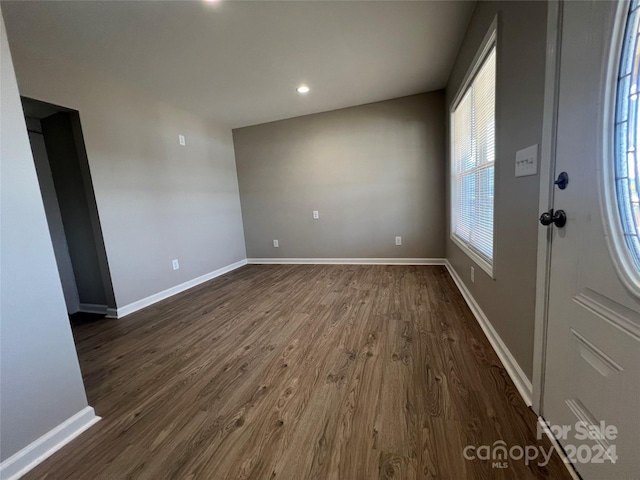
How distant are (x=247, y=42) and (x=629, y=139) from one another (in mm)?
2563

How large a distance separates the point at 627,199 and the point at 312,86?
315cm

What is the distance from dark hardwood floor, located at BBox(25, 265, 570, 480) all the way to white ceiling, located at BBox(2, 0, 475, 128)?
8.10 ft

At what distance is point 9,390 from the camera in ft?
3.46

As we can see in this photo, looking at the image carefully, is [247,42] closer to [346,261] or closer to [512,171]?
[512,171]

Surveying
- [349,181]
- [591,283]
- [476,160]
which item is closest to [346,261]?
[349,181]

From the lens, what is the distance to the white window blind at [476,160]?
184 centimetres

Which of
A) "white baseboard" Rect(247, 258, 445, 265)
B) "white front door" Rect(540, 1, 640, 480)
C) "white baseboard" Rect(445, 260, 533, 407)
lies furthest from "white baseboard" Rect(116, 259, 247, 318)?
"white front door" Rect(540, 1, 640, 480)

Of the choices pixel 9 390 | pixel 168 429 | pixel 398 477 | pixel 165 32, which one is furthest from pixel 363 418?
pixel 165 32

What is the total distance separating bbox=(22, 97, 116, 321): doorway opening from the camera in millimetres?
2568

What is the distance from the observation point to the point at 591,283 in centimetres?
82

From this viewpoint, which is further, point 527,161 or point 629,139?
point 527,161

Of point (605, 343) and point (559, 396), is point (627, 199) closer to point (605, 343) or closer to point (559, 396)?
point (605, 343)

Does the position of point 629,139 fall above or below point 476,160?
below

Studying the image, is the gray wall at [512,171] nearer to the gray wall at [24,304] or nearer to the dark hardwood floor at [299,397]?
the dark hardwood floor at [299,397]
